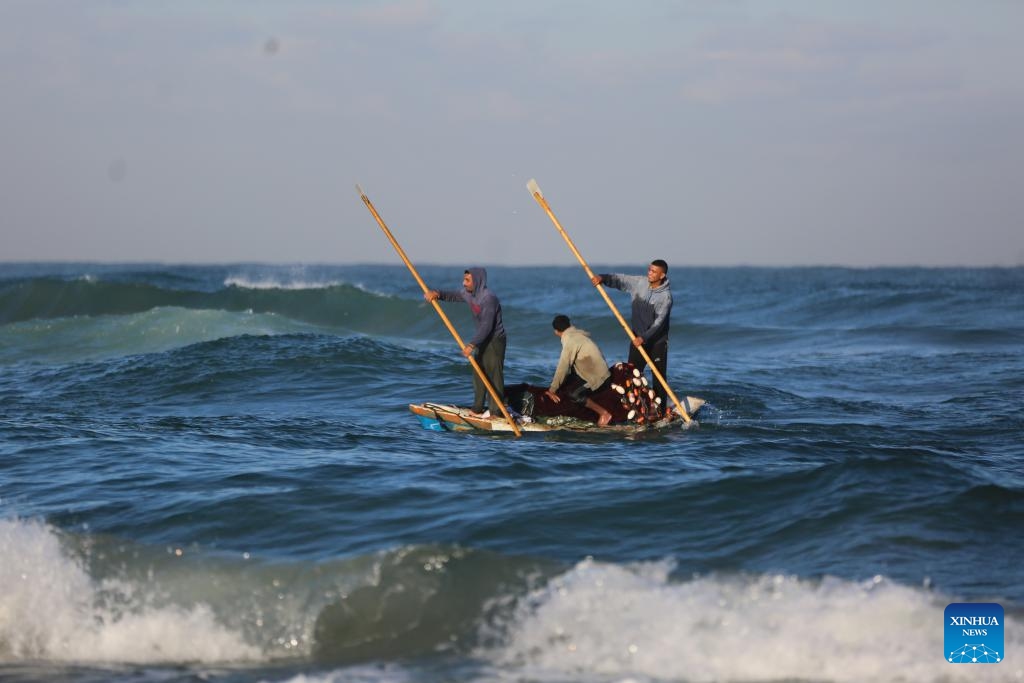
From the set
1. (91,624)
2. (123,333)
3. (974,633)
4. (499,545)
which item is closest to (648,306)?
(499,545)

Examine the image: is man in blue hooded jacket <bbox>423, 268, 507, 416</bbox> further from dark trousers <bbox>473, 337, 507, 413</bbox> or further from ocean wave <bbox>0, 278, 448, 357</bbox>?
ocean wave <bbox>0, 278, 448, 357</bbox>

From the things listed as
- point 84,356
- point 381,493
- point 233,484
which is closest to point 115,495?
point 233,484

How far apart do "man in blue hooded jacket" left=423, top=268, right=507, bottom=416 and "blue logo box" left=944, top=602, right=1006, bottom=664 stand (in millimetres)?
7180

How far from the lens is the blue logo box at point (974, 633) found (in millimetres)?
6949

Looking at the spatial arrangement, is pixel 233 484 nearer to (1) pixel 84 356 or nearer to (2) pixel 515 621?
(2) pixel 515 621

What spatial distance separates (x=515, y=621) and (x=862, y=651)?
2.17 meters

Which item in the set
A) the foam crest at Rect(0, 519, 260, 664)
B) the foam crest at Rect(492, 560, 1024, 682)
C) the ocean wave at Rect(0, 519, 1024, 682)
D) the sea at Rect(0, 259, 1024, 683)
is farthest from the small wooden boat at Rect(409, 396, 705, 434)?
the foam crest at Rect(0, 519, 260, 664)

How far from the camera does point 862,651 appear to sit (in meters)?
7.07

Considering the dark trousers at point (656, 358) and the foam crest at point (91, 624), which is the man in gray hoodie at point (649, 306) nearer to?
the dark trousers at point (656, 358)

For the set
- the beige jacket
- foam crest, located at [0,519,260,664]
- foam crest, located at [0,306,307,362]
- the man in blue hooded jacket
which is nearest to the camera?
foam crest, located at [0,519,260,664]

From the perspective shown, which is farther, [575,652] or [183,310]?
[183,310]

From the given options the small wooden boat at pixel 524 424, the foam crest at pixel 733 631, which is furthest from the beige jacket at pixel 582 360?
the foam crest at pixel 733 631

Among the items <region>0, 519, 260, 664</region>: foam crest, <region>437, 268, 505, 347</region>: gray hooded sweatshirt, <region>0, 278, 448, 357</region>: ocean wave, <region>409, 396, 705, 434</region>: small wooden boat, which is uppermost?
<region>437, 268, 505, 347</region>: gray hooded sweatshirt

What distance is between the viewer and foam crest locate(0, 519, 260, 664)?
7668 mm
